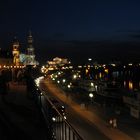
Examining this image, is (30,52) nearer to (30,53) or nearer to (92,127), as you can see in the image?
(30,53)

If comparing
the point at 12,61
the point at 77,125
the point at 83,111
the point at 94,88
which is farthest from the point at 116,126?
the point at 12,61

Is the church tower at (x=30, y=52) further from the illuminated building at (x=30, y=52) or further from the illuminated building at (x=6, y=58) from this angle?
the illuminated building at (x=6, y=58)

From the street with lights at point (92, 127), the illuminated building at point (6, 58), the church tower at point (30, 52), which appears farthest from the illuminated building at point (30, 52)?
the street with lights at point (92, 127)

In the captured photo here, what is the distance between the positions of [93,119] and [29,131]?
50.9 ft

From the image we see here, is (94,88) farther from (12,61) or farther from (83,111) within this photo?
(12,61)

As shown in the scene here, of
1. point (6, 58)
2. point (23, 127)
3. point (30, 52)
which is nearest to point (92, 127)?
point (23, 127)

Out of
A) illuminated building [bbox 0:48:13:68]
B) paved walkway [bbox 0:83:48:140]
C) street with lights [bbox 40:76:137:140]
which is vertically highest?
illuminated building [bbox 0:48:13:68]

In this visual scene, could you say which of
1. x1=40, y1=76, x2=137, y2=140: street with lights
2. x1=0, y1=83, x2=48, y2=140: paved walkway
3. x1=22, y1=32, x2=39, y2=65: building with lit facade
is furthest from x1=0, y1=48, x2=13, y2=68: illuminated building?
x1=0, y1=83, x2=48, y2=140: paved walkway

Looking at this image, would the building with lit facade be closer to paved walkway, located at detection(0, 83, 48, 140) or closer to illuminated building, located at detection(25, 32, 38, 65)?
illuminated building, located at detection(25, 32, 38, 65)

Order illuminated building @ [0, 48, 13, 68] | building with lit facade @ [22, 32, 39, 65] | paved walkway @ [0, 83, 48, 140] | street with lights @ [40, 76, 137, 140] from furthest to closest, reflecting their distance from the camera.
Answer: building with lit facade @ [22, 32, 39, 65], illuminated building @ [0, 48, 13, 68], street with lights @ [40, 76, 137, 140], paved walkway @ [0, 83, 48, 140]

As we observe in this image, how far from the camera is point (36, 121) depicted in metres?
14.3

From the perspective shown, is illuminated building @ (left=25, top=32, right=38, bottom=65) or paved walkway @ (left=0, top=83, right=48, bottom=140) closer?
paved walkway @ (left=0, top=83, right=48, bottom=140)

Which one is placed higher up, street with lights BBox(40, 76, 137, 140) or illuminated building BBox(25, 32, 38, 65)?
illuminated building BBox(25, 32, 38, 65)

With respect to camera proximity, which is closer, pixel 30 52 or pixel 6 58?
pixel 6 58
